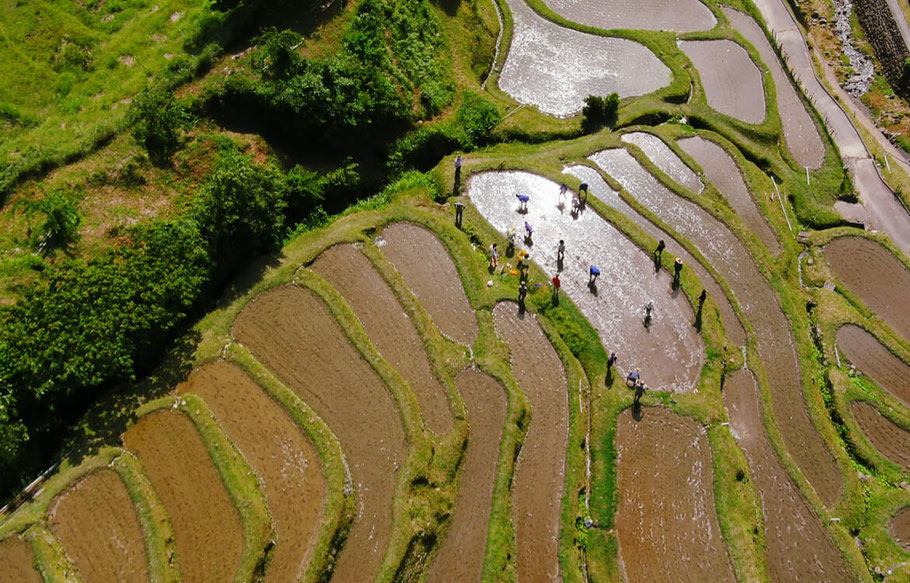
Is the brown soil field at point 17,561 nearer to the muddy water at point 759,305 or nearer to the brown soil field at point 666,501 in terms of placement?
the brown soil field at point 666,501

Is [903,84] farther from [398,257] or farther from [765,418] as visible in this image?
[398,257]

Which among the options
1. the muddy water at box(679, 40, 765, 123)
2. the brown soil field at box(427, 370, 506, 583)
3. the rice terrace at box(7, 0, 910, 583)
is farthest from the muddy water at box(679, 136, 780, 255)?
the brown soil field at box(427, 370, 506, 583)

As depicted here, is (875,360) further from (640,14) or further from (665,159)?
(640,14)

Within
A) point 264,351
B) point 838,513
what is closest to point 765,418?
point 838,513

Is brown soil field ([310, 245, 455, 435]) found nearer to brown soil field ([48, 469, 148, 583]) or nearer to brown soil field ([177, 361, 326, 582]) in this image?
brown soil field ([177, 361, 326, 582])

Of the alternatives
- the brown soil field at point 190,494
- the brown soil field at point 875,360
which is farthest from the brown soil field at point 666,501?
the brown soil field at point 190,494

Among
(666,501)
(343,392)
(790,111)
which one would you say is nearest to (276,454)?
(343,392)
